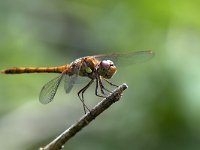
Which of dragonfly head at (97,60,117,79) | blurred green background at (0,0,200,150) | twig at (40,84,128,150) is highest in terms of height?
twig at (40,84,128,150)

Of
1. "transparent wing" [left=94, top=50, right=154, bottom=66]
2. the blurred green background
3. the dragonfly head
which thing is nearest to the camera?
the dragonfly head

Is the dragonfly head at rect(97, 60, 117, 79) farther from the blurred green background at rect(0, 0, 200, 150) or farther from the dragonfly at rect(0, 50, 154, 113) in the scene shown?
Result: the blurred green background at rect(0, 0, 200, 150)

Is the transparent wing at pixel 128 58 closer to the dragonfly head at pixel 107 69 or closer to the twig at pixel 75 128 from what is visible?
the dragonfly head at pixel 107 69

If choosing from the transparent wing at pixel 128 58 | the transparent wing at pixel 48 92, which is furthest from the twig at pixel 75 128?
the transparent wing at pixel 128 58

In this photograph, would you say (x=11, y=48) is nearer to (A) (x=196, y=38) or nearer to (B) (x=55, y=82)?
(A) (x=196, y=38)

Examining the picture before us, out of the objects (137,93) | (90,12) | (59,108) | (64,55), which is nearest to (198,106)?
(137,93)

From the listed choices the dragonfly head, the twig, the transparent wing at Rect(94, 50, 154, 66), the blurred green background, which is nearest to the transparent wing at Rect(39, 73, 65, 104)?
the dragonfly head
